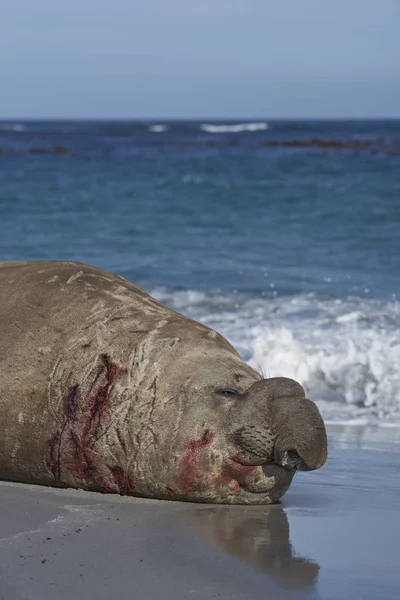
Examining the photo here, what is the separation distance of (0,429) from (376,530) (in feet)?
5.02

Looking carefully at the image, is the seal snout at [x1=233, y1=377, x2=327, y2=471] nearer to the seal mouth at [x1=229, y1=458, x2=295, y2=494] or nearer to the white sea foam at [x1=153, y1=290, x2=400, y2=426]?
the seal mouth at [x1=229, y1=458, x2=295, y2=494]

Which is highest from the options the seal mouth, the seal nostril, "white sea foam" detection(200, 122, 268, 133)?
"white sea foam" detection(200, 122, 268, 133)

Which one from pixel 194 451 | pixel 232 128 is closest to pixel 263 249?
pixel 194 451

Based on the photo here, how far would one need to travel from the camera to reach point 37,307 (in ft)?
16.0

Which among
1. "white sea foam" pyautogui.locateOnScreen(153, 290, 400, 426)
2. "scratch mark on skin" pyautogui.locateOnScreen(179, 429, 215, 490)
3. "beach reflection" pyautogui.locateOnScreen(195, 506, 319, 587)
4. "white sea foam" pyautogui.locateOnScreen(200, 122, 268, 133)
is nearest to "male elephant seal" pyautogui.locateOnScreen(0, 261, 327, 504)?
"scratch mark on skin" pyautogui.locateOnScreen(179, 429, 215, 490)

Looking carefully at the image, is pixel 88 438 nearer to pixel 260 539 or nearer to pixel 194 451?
pixel 194 451

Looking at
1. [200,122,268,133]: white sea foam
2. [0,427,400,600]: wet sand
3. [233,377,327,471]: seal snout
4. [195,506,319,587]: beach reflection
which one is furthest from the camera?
[200,122,268,133]: white sea foam

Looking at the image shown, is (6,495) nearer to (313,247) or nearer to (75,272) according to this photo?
(75,272)

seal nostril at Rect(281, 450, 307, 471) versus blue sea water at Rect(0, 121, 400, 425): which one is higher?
blue sea water at Rect(0, 121, 400, 425)

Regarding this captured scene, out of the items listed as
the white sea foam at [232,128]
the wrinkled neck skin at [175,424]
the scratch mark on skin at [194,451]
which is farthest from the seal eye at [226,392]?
the white sea foam at [232,128]

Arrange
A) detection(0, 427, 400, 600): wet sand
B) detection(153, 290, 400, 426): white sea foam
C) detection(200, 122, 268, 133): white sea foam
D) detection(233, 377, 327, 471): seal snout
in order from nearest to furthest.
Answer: detection(0, 427, 400, 600): wet sand < detection(233, 377, 327, 471): seal snout < detection(153, 290, 400, 426): white sea foam < detection(200, 122, 268, 133): white sea foam

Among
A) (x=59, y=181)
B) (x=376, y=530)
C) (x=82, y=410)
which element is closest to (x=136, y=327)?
(x=82, y=410)

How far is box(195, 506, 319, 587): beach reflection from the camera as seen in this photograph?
3.67 meters

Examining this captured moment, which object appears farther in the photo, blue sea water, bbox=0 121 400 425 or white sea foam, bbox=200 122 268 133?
white sea foam, bbox=200 122 268 133
